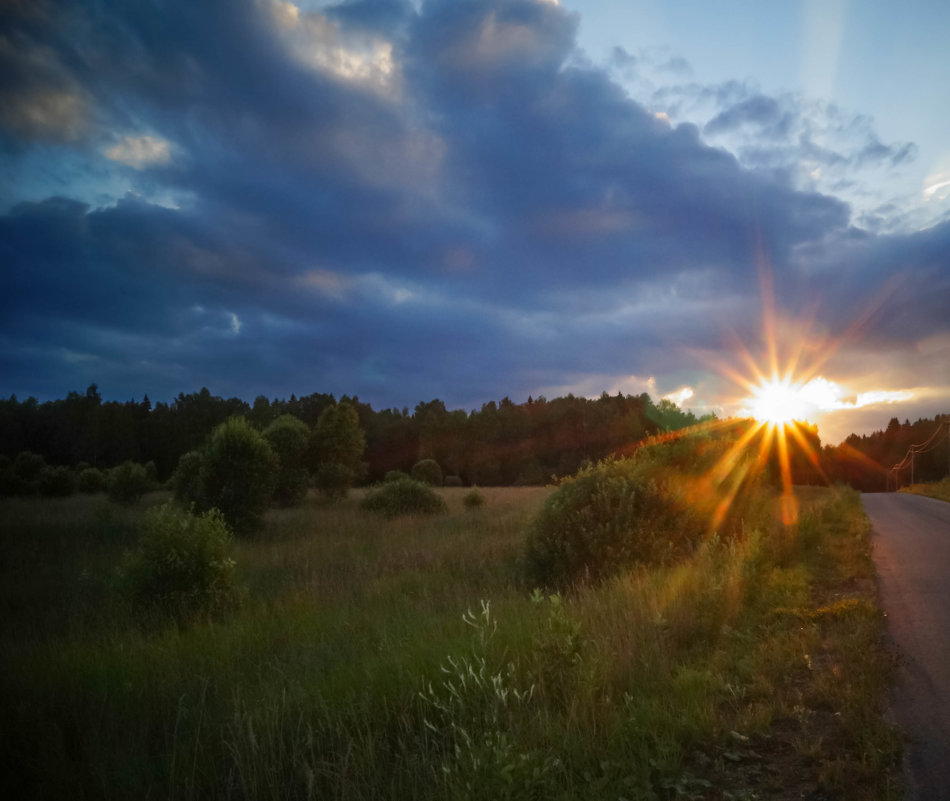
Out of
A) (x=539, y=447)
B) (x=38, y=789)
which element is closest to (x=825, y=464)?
(x=539, y=447)

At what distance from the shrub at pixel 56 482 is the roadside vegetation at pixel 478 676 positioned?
26.5m

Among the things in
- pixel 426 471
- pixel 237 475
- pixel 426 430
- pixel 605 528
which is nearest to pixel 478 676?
pixel 605 528

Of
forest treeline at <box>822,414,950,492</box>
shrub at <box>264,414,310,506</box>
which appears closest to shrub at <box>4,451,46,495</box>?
shrub at <box>264,414,310,506</box>

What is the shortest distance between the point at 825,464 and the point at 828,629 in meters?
94.6

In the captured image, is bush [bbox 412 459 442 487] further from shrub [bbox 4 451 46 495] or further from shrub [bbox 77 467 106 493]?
shrub [bbox 4 451 46 495]

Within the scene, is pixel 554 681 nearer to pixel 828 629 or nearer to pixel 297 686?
pixel 297 686

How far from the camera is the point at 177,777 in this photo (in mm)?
5098

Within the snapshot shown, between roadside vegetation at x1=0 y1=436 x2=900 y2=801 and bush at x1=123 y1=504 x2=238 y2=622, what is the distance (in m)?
0.05

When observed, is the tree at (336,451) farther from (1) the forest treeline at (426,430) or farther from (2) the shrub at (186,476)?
(1) the forest treeline at (426,430)

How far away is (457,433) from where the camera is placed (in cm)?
8650

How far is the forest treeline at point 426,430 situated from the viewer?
169 ft

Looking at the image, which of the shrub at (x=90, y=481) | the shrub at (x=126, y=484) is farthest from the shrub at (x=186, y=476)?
the shrub at (x=90, y=481)

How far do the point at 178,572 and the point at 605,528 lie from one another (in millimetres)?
8343

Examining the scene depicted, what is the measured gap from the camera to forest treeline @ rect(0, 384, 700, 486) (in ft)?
169
